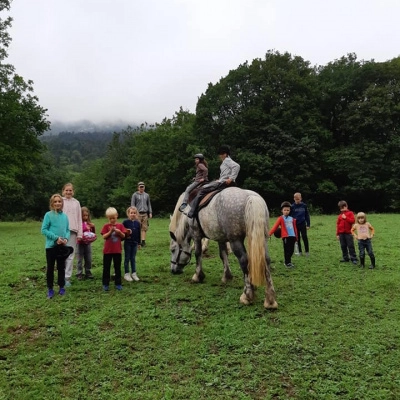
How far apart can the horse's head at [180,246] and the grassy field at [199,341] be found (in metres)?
0.47

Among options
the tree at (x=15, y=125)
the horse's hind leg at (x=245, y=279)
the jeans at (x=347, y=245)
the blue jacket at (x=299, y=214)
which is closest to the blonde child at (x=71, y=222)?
the horse's hind leg at (x=245, y=279)

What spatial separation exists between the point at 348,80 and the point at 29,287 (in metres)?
35.6

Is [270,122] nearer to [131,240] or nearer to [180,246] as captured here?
[180,246]

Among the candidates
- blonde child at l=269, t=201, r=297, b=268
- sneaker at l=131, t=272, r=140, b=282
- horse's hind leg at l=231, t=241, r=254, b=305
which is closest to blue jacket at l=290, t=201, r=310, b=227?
blonde child at l=269, t=201, r=297, b=268

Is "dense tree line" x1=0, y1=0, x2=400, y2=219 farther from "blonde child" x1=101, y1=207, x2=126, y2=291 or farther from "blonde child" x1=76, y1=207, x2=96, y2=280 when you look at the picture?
"blonde child" x1=101, y1=207, x2=126, y2=291

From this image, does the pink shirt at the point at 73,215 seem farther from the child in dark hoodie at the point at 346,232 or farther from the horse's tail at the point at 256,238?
the child in dark hoodie at the point at 346,232

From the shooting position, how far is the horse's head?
27.5ft

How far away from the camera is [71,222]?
24.9ft

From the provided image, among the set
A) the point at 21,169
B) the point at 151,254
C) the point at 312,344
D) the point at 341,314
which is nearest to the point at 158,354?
the point at 312,344

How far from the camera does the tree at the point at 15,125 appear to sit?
23562mm

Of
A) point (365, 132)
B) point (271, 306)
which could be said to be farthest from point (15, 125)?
point (365, 132)

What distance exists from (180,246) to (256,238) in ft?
9.55

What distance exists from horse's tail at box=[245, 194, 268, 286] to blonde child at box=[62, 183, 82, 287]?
372cm

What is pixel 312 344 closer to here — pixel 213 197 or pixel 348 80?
pixel 213 197
